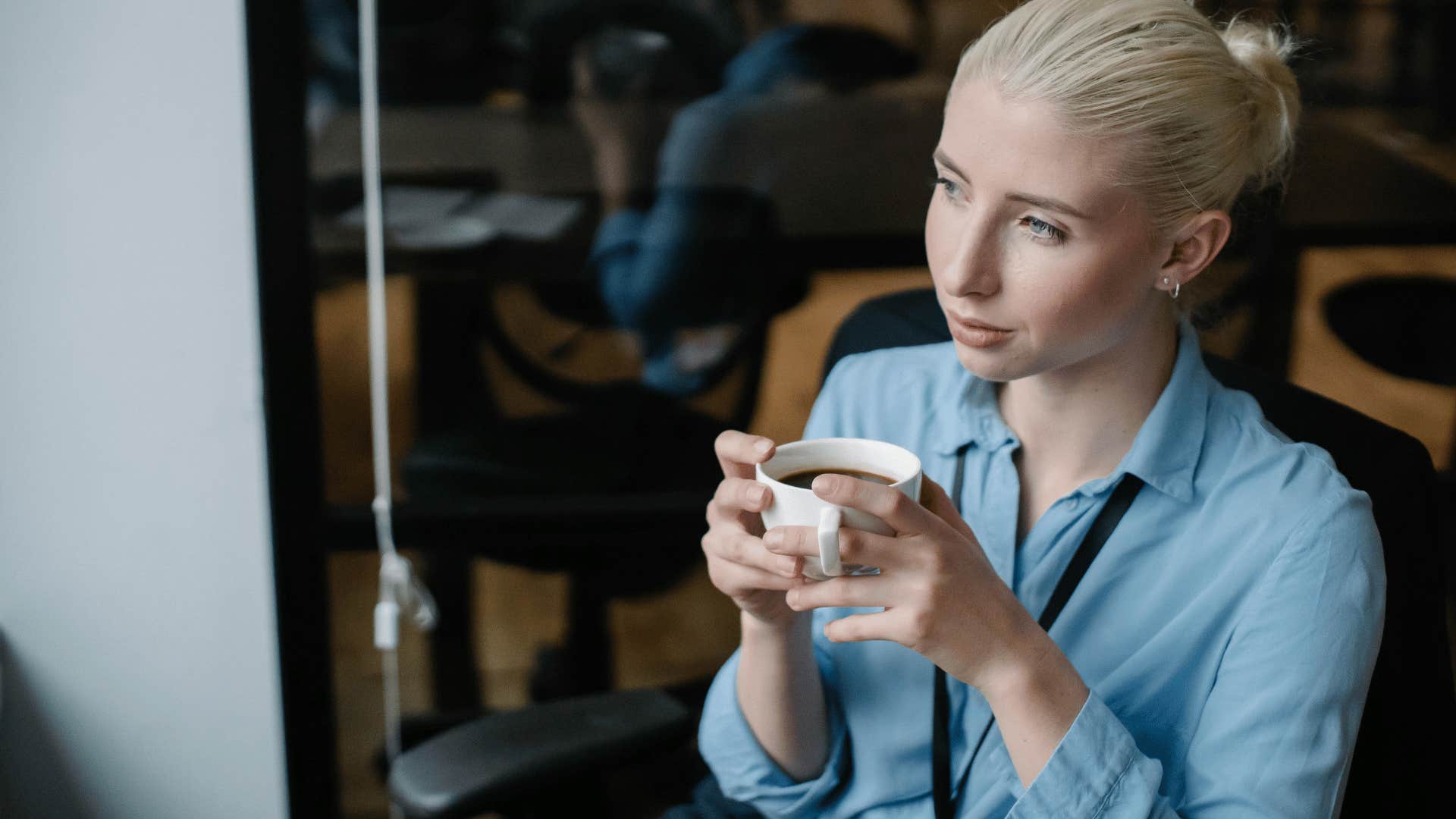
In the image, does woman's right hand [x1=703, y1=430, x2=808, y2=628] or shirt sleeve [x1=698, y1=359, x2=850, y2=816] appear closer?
woman's right hand [x1=703, y1=430, x2=808, y2=628]

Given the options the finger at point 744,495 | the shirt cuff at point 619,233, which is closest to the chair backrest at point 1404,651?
the finger at point 744,495

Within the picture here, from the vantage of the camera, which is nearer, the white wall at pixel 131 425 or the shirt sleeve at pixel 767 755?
the shirt sleeve at pixel 767 755

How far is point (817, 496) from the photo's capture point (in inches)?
32.2

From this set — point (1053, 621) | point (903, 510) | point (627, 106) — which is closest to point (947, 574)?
point (903, 510)

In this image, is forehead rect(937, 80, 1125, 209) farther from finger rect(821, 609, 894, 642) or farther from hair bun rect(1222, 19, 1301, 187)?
finger rect(821, 609, 894, 642)

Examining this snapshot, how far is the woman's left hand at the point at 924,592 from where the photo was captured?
835mm

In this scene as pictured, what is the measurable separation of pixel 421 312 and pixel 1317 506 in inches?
47.7

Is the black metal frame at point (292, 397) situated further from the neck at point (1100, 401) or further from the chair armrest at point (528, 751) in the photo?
the neck at point (1100, 401)

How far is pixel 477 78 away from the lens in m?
1.62

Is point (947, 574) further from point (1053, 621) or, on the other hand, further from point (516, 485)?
point (516, 485)

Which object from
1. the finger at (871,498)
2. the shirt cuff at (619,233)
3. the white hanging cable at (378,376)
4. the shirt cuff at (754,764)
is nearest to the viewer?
the finger at (871,498)

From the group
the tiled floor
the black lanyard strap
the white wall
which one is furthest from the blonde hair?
the white wall

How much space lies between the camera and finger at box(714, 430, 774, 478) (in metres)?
0.90

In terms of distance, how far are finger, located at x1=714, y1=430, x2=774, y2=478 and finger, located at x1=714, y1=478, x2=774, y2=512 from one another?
0.02 metres
